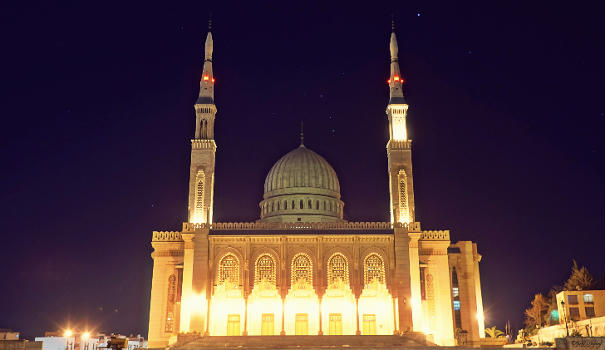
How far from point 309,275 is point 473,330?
639 inches

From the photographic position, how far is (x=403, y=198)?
59562 mm

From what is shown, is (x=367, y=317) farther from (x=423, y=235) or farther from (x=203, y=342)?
(x=203, y=342)

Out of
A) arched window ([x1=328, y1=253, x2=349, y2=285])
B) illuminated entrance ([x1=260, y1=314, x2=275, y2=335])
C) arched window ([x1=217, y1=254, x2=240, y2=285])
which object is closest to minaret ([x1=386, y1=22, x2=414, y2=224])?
arched window ([x1=328, y1=253, x2=349, y2=285])

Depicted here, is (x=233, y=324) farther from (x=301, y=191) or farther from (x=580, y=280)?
(x=580, y=280)

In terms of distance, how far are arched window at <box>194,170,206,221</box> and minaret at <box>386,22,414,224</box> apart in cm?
1754

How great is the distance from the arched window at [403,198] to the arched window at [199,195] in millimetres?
18262

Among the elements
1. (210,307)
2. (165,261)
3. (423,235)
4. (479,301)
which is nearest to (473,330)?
(479,301)

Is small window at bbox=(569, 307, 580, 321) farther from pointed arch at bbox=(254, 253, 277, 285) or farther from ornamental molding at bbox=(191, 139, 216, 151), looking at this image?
ornamental molding at bbox=(191, 139, 216, 151)

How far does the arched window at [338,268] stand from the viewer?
55.8 m

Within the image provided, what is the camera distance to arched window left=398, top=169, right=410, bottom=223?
5888cm

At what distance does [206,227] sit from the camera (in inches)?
2231

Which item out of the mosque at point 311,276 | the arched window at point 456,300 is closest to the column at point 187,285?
the mosque at point 311,276

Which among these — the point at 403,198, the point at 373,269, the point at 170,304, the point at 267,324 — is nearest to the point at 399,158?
the point at 403,198

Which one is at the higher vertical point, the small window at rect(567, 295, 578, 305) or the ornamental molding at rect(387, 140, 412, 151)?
the ornamental molding at rect(387, 140, 412, 151)
